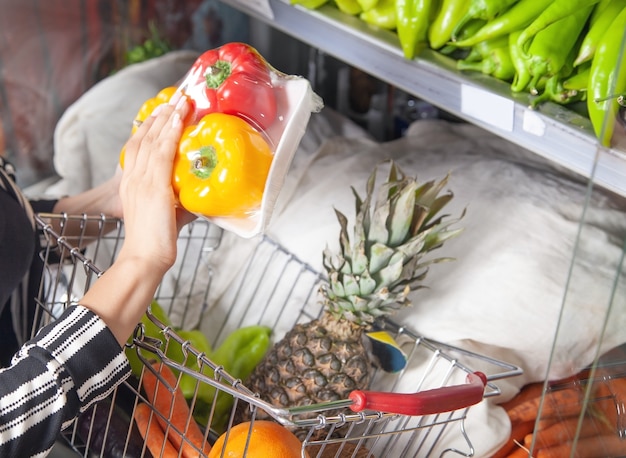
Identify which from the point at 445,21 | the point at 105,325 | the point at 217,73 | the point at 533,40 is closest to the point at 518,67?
the point at 533,40

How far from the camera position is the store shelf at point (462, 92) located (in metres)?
0.89

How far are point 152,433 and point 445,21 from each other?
26.5 inches

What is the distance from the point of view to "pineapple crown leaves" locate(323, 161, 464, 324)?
1.03 meters

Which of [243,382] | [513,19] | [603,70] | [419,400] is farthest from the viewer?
[243,382]

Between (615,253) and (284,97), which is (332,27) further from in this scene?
(615,253)

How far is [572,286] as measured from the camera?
0.80 meters

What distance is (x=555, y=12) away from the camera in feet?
3.03

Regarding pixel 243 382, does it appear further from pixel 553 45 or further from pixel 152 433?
pixel 553 45

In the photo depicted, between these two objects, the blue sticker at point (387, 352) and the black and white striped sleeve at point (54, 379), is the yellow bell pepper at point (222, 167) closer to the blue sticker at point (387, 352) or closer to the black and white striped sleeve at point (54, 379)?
the black and white striped sleeve at point (54, 379)

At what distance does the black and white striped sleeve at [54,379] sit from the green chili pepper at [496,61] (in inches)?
23.7

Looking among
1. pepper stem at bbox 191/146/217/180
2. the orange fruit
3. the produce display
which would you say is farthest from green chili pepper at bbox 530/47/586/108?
the orange fruit

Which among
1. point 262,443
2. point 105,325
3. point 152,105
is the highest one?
point 152,105

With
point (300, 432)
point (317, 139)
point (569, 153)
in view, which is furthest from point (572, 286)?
point (317, 139)

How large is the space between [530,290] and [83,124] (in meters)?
1.13
